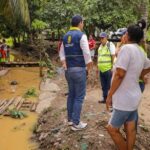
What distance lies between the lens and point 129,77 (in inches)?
192

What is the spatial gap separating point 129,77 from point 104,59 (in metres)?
3.88

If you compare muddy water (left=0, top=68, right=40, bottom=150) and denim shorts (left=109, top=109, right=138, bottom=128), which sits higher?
denim shorts (left=109, top=109, right=138, bottom=128)

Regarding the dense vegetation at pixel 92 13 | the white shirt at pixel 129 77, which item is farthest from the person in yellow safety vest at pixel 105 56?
the dense vegetation at pixel 92 13

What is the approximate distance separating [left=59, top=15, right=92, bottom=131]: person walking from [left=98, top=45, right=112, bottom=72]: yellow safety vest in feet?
7.48

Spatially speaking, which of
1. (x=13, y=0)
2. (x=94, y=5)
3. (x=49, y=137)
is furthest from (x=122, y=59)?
(x=94, y=5)

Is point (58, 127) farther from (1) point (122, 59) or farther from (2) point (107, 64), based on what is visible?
(1) point (122, 59)

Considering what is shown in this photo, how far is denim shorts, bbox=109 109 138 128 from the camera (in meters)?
4.96

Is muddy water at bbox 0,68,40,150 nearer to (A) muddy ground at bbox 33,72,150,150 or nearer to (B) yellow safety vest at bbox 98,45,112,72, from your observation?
(A) muddy ground at bbox 33,72,150,150

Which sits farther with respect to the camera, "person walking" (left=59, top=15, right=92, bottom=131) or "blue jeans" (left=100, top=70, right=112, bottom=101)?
"blue jeans" (left=100, top=70, right=112, bottom=101)

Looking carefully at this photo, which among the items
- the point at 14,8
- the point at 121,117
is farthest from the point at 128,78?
the point at 14,8

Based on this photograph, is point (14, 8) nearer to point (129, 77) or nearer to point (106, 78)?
point (106, 78)

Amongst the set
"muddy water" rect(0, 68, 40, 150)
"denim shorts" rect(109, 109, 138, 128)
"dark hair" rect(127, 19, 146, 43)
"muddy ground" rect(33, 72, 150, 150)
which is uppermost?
"dark hair" rect(127, 19, 146, 43)

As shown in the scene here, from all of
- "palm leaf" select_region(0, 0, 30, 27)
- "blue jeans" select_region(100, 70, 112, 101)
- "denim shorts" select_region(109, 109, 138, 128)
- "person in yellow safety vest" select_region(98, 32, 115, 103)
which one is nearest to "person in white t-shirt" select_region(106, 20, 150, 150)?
"denim shorts" select_region(109, 109, 138, 128)

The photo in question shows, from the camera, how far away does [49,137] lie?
23.3 feet
